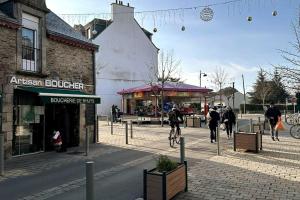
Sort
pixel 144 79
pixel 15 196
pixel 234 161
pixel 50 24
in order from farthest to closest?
pixel 144 79, pixel 50 24, pixel 234 161, pixel 15 196

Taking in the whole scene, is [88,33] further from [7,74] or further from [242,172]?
[242,172]

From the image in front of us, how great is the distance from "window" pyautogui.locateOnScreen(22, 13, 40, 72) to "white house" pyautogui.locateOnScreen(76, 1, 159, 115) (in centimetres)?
2582

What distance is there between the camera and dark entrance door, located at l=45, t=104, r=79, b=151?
13.3m

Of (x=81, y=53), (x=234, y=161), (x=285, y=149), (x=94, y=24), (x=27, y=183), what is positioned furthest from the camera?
(x=94, y=24)

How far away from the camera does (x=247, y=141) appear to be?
1191 centimetres

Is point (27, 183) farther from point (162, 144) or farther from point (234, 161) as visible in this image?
point (162, 144)

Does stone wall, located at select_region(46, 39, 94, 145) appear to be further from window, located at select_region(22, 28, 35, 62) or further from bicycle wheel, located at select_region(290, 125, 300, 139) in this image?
bicycle wheel, located at select_region(290, 125, 300, 139)

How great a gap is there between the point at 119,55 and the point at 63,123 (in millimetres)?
28315

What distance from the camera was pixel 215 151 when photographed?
12.5m

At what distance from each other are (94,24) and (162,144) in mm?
27600

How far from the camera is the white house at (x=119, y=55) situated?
40125mm

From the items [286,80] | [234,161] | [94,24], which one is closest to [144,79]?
[94,24]

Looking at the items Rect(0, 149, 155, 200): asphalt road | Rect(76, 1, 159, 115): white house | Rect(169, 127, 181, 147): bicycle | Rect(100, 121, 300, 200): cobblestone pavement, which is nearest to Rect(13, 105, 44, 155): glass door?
Rect(0, 149, 155, 200): asphalt road

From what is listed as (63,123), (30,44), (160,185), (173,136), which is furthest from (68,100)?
(160,185)
